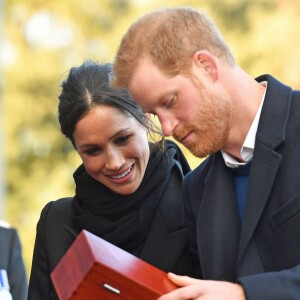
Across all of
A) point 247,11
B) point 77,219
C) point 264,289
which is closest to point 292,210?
point 264,289

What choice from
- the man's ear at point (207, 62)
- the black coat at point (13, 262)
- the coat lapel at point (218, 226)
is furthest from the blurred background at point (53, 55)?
the man's ear at point (207, 62)

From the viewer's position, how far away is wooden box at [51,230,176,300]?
245 cm

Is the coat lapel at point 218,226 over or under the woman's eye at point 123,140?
under

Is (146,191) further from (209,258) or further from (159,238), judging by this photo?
(209,258)

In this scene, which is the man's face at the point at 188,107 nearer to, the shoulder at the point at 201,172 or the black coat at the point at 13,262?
the shoulder at the point at 201,172

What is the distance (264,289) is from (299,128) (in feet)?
1.53

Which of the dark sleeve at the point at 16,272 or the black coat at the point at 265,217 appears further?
the dark sleeve at the point at 16,272

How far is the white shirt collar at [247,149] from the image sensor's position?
2.66m

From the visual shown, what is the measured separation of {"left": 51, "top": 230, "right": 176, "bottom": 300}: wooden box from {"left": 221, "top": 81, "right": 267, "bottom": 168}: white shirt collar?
0.40m

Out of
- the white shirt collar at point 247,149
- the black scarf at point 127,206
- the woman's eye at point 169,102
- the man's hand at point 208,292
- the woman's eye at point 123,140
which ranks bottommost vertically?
the man's hand at point 208,292

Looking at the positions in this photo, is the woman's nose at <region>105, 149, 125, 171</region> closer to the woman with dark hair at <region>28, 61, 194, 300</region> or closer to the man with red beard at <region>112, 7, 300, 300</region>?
the woman with dark hair at <region>28, 61, 194, 300</region>

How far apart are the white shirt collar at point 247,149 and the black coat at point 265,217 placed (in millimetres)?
24

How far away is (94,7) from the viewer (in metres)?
12.8

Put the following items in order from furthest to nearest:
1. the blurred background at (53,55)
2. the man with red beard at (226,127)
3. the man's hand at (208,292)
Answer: the blurred background at (53,55) < the man with red beard at (226,127) < the man's hand at (208,292)
